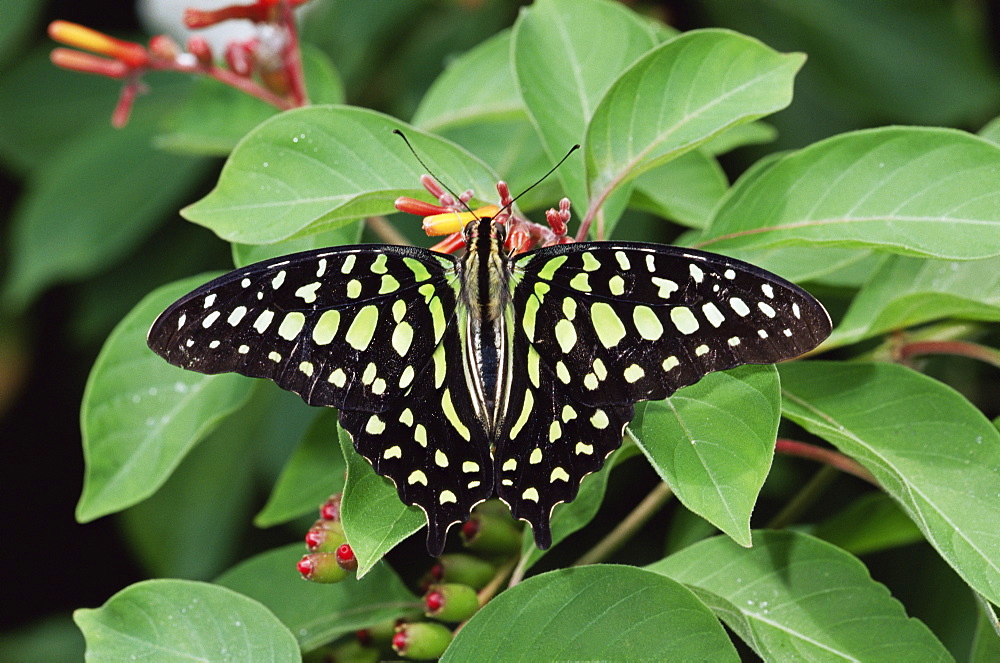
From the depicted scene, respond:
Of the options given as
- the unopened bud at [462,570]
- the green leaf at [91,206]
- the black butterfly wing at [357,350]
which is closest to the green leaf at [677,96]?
the black butterfly wing at [357,350]

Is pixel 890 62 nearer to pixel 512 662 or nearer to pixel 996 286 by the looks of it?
pixel 996 286

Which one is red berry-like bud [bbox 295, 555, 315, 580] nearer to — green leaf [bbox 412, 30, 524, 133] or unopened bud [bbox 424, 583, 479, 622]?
unopened bud [bbox 424, 583, 479, 622]

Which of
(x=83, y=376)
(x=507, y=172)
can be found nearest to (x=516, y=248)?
(x=507, y=172)

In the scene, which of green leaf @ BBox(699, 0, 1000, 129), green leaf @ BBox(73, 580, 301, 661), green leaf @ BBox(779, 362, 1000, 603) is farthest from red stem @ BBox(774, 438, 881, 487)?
green leaf @ BBox(699, 0, 1000, 129)

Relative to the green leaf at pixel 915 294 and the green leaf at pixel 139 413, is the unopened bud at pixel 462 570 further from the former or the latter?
the green leaf at pixel 915 294

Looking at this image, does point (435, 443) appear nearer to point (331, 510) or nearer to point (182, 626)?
point (331, 510)
